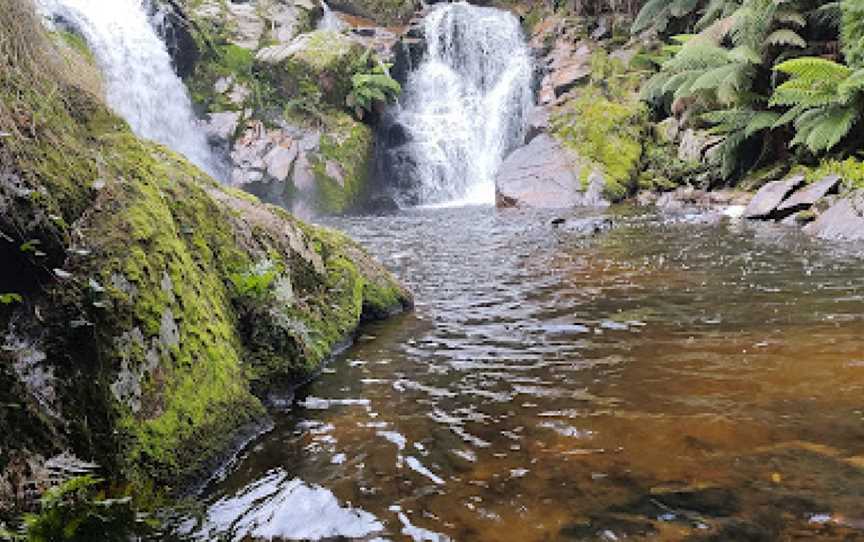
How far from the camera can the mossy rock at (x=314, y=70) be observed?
2078 cm

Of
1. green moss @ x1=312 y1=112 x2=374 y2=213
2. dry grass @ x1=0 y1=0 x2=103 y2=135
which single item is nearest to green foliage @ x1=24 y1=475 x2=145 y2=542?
dry grass @ x1=0 y1=0 x2=103 y2=135

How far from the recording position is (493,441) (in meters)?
3.04

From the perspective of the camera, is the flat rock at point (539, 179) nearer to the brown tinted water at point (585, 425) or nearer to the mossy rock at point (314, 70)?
the mossy rock at point (314, 70)

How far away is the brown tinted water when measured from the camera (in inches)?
93.1

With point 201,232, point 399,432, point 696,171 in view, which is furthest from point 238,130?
point 399,432

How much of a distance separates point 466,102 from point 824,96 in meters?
13.4

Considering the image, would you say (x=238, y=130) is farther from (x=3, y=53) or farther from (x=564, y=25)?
(x=3, y=53)

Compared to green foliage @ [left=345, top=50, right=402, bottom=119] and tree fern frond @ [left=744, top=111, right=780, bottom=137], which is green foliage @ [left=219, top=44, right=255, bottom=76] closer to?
green foliage @ [left=345, top=50, right=402, bottom=119]

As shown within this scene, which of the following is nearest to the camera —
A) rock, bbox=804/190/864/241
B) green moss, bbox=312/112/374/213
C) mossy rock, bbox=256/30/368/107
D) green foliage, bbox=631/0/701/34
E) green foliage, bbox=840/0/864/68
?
rock, bbox=804/190/864/241

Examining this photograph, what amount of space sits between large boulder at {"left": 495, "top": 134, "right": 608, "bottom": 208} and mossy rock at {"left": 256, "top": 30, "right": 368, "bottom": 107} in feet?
21.8

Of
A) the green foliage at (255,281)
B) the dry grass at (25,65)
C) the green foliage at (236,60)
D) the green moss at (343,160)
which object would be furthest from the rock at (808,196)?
the green foliage at (236,60)

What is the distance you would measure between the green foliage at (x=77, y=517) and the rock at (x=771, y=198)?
1089 cm

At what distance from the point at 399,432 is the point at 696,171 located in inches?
518

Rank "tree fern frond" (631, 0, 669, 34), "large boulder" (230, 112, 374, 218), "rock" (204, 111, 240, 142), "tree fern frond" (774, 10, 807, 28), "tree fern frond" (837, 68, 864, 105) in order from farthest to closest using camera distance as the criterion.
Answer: "rock" (204, 111, 240, 142), "large boulder" (230, 112, 374, 218), "tree fern frond" (631, 0, 669, 34), "tree fern frond" (774, 10, 807, 28), "tree fern frond" (837, 68, 864, 105)
